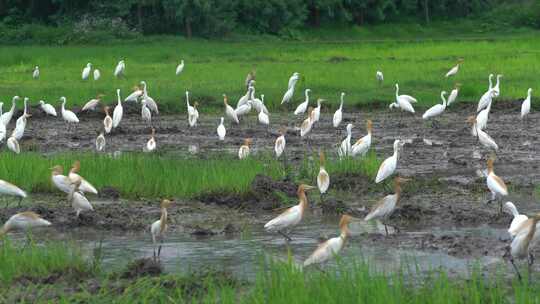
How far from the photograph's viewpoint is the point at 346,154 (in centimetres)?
1602

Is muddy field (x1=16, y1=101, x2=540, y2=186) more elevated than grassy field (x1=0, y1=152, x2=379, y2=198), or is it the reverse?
grassy field (x1=0, y1=152, x2=379, y2=198)

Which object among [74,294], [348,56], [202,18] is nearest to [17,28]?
[202,18]

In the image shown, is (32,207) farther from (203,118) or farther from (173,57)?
(173,57)

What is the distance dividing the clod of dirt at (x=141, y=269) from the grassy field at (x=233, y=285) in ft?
0.25

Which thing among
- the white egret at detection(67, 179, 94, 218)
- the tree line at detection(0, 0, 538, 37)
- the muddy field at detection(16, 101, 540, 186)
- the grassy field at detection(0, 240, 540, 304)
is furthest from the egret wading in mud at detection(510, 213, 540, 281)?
the tree line at detection(0, 0, 538, 37)

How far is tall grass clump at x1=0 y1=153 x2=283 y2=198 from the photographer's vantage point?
13.7 metres

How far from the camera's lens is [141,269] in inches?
368

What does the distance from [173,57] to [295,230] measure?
2797 cm

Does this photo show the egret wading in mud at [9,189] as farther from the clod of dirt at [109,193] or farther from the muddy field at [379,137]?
the muddy field at [379,137]

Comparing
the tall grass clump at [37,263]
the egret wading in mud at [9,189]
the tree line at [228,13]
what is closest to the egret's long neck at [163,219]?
the tall grass clump at [37,263]

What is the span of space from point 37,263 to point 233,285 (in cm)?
176

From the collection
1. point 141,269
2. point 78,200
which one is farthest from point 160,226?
point 78,200

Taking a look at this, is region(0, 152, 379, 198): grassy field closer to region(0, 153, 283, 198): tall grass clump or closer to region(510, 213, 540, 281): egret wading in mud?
region(0, 153, 283, 198): tall grass clump

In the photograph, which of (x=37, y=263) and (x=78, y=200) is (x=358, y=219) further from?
(x=37, y=263)
